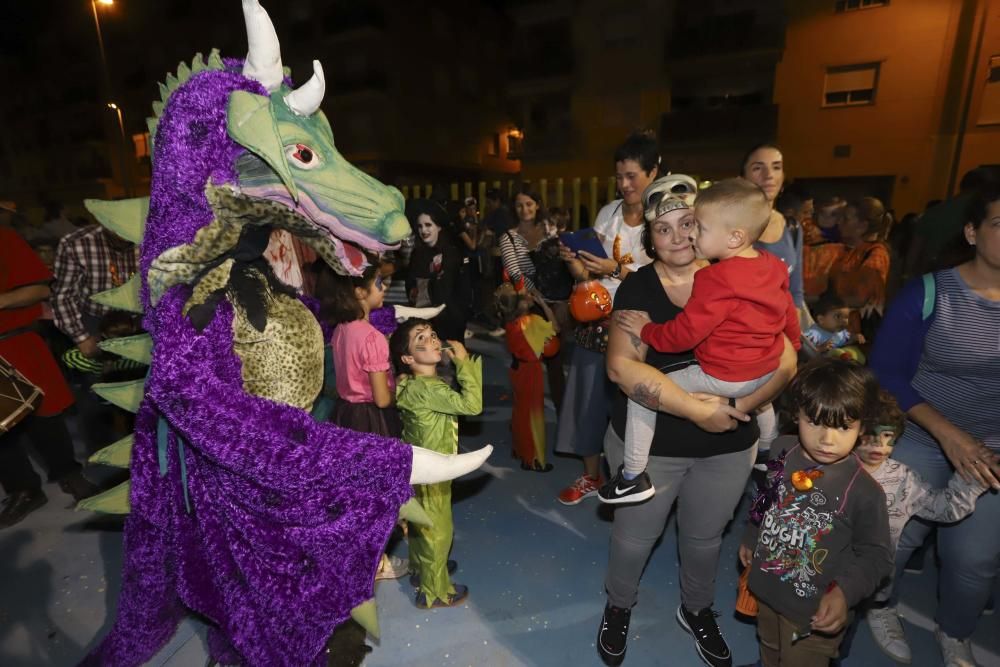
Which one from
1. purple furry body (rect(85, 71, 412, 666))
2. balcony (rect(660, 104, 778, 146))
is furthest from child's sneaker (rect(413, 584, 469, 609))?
balcony (rect(660, 104, 778, 146))

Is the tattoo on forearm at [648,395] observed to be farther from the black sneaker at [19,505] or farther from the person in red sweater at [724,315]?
the black sneaker at [19,505]

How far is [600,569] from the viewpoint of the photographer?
2422mm

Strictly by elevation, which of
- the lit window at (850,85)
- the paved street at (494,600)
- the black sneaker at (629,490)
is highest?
the lit window at (850,85)

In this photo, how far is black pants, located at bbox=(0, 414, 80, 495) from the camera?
2900mm

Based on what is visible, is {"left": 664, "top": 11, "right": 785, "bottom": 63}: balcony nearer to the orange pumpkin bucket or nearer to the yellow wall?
the yellow wall

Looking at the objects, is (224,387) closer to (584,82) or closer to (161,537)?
(161,537)

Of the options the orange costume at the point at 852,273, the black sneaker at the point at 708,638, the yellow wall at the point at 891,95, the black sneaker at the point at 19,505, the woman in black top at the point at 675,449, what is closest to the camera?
the woman in black top at the point at 675,449

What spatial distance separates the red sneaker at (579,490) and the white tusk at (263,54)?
2.48m

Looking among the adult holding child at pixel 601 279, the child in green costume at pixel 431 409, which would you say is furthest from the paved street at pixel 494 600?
the adult holding child at pixel 601 279

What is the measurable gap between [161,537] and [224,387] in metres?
0.56

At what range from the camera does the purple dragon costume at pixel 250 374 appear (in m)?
1.10

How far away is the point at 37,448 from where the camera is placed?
3012 millimetres

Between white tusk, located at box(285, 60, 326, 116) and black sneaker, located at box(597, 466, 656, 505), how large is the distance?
1.40m

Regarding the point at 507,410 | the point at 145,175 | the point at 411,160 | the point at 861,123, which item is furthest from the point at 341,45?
the point at 507,410
